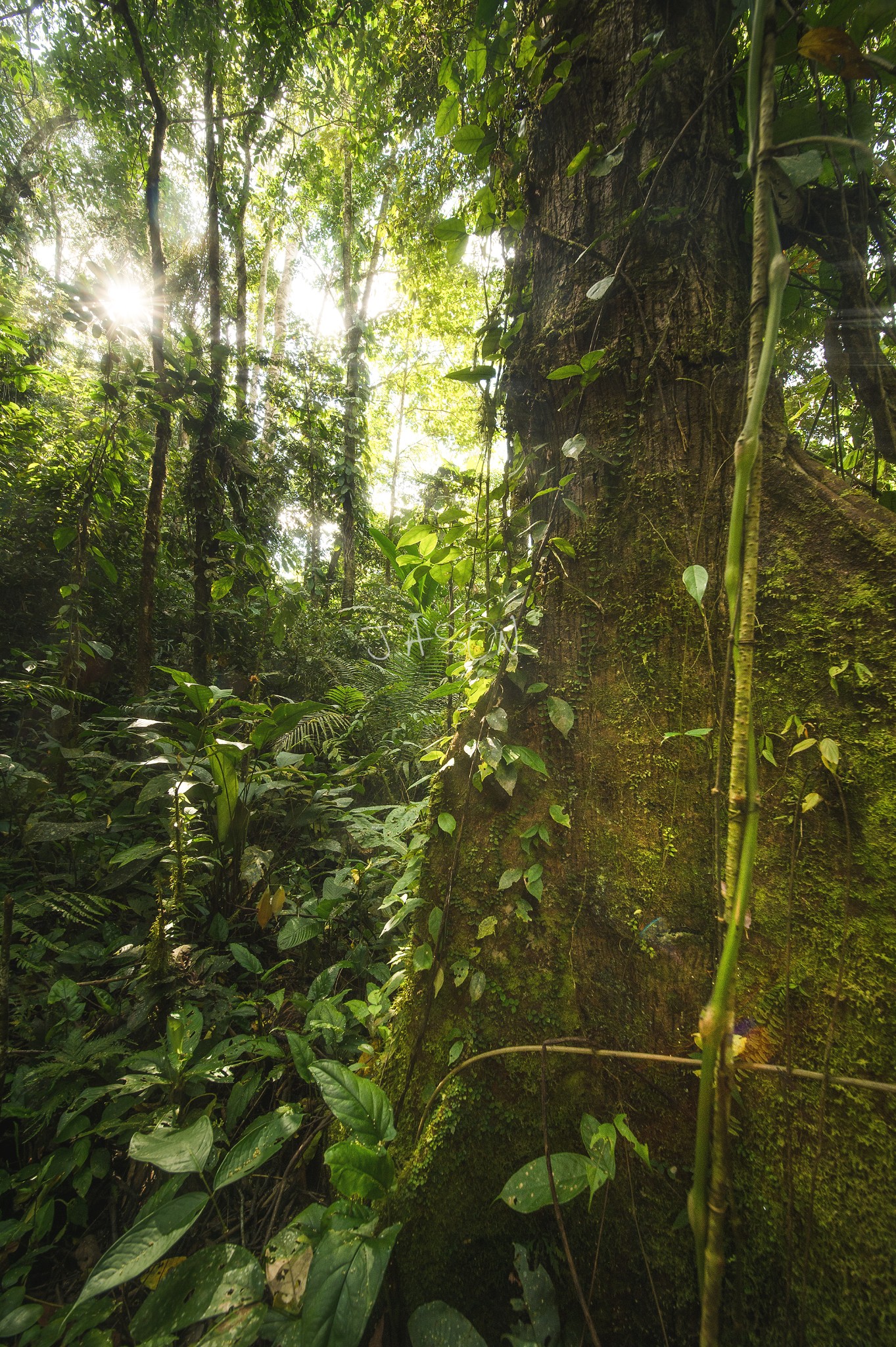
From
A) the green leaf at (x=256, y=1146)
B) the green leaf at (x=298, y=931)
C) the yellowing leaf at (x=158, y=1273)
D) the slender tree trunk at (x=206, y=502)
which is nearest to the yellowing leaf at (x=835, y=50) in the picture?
the green leaf at (x=256, y=1146)

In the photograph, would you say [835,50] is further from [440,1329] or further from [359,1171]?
[440,1329]

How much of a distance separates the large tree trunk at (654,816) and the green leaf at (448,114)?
255 mm

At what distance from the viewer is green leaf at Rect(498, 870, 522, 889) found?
3.44 ft

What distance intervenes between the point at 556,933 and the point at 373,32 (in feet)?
16.3

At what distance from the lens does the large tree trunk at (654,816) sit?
77 cm

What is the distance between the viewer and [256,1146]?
854 millimetres

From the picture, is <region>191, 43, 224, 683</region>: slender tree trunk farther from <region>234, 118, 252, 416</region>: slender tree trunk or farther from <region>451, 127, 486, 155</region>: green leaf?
<region>451, 127, 486, 155</region>: green leaf

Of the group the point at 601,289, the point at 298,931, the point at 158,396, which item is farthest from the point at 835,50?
the point at 158,396

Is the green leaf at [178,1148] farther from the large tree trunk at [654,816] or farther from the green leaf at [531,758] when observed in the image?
the green leaf at [531,758]

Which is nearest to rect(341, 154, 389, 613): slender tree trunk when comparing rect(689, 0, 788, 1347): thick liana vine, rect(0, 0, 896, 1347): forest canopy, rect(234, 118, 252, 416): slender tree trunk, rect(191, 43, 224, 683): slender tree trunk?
rect(234, 118, 252, 416): slender tree trunk

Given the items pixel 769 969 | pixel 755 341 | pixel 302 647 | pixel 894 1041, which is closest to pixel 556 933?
pixel 769 969

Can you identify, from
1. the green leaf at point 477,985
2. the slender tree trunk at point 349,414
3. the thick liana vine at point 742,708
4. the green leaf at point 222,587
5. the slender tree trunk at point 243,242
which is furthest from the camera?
the slender tree trunk at point 349,414

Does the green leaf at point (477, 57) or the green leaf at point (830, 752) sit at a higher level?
the green leaf at point (477, 57)

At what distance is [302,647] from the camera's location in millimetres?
3773
